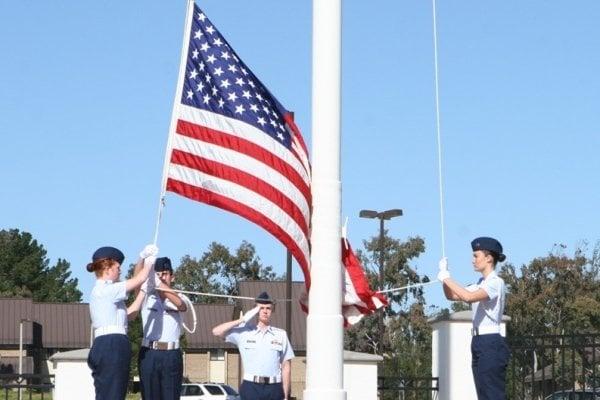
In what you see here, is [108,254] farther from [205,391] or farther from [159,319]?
[205,391]

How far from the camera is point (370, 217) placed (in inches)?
1414

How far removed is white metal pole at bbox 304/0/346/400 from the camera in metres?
9.52

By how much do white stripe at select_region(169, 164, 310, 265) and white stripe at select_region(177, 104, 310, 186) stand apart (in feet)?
1.28

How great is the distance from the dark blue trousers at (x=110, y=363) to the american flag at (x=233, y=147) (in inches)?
47.8

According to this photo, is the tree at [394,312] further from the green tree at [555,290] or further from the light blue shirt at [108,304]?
the light blue shirt at [108,304]

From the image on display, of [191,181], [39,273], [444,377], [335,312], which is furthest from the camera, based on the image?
[39,273]

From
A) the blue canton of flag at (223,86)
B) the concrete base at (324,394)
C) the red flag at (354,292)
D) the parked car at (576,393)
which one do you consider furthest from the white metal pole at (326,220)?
the parked car at (576,393)

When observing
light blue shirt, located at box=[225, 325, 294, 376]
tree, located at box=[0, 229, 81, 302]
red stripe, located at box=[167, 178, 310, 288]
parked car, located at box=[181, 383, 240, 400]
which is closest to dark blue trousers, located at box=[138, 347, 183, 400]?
light blue shirt, located at box=[225, 325, 294, 376]

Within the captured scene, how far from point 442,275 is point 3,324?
62166 mm

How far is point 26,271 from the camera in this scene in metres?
96.6

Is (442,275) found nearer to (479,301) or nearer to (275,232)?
(479,301)

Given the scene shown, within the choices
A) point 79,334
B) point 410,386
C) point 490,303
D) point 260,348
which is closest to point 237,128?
point 260,348

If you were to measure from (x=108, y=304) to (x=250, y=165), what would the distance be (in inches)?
61.8

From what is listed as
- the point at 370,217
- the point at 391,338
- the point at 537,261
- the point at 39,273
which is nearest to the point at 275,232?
the point at 370,217
